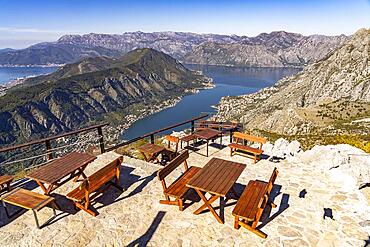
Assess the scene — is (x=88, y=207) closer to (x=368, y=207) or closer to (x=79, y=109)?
(x=368, y=207)

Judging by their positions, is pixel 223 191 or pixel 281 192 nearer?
pixel 223 191

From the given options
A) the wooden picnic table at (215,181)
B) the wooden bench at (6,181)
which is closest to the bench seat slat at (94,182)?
the wooden picnic table at (215,181)

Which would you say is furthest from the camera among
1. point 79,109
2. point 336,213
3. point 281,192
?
point 79,109

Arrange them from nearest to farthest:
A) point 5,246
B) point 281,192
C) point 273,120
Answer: point 5,246
point 281,192
point 273,120

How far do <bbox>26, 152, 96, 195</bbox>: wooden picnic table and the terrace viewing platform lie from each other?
1.92 ft

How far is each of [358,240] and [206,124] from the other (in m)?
8.78

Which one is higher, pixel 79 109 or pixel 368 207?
pixel 368 207

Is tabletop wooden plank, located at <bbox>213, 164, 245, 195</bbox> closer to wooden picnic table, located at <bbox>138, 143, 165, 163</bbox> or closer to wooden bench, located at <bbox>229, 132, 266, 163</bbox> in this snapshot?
wooden bench, located at <bbox>229, 132, 266, 163</bbox>

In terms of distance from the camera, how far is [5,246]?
519cm

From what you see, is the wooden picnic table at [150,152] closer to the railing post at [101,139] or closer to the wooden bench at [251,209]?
the railing post at [101,139]

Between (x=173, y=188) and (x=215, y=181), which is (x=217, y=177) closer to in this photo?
(x=215, y=181)

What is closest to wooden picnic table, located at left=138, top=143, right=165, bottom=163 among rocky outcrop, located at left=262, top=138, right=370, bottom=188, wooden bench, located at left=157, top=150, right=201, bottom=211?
wooden bench, located at left=157, top=150, right=201, bottom=211

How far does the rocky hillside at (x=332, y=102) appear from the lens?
138 feet

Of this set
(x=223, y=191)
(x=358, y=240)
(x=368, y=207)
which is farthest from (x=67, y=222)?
(x=368, y=207)
